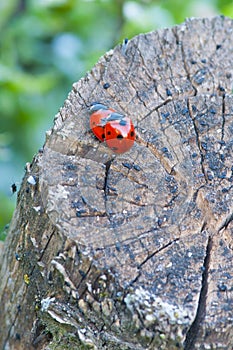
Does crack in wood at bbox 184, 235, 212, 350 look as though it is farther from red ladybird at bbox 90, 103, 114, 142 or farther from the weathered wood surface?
red ladybird at bbox 90, 103, 114, 142

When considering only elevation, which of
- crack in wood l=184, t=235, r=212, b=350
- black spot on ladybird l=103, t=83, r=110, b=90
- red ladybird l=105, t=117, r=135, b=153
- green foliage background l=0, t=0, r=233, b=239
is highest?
green foliage background l=0, t=0, r=233, b=239

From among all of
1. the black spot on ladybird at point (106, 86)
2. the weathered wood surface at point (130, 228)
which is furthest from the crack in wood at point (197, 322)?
the black spot on ladybird at point (106, 86)

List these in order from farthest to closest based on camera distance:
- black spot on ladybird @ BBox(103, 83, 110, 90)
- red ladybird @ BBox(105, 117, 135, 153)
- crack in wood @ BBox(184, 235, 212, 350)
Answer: black spot on ladybird @ BBox(103, 83, 110, 90), red ladybird @ BBox(105, 117, 135, 153), crack in wood @ BBox(184, 235, 212, 350)

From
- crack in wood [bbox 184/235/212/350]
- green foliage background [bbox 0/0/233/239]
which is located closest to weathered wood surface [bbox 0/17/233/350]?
crack in wood [bbox 184/235/212/350]

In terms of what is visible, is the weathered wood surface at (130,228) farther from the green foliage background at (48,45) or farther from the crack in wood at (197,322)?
the green foliage background at (48,45)

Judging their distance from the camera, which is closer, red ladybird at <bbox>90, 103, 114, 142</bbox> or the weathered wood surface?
the weathered wood surface

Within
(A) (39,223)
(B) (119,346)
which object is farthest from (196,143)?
(B) (119,346)
